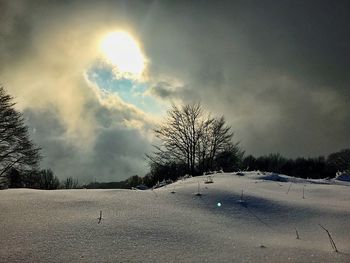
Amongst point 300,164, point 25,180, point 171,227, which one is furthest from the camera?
point 300,164

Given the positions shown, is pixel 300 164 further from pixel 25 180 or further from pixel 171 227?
pixel 171 227

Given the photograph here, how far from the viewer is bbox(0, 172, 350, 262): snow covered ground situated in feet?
9.74

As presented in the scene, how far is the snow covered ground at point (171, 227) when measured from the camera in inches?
117

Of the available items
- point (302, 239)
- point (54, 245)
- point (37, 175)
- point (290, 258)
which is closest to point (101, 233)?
point (54, 245)

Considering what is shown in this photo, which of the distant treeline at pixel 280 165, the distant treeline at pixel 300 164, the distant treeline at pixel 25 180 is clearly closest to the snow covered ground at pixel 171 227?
the distant treeline at pixel 25 180

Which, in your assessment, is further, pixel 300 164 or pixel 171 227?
pixel 300 164

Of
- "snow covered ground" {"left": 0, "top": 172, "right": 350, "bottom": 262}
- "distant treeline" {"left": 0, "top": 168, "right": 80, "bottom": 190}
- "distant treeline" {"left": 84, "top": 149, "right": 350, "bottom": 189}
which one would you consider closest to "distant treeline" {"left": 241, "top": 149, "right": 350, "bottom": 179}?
"distant treeline" {"left": 84, "top": 149, "right": 350, "bottom": 189}

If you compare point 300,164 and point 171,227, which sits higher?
point 300,164

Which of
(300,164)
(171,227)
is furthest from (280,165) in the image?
(171,227)

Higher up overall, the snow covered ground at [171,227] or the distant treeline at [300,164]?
the distant treeline at [300,164]

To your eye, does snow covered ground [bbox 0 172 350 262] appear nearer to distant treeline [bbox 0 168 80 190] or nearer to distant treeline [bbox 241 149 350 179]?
distant treeline [bbox 0 168 80 190]

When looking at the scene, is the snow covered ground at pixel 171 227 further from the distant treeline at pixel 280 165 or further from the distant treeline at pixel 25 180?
the distant treeline at pixel 280 165

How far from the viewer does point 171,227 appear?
3551 millimetres

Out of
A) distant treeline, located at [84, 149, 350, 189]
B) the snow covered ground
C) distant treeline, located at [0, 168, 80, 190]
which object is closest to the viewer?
the snow covered ground
